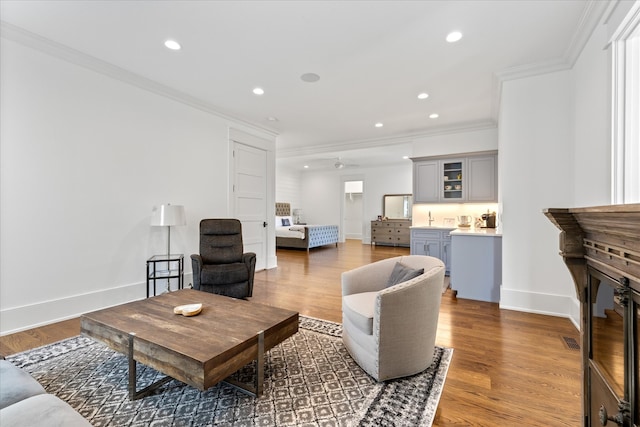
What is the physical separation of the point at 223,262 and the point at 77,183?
1.76 metres

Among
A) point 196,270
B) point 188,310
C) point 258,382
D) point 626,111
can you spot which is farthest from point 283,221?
point 626,111

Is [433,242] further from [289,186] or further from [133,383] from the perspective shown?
[289,186]

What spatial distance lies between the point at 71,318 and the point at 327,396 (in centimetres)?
287

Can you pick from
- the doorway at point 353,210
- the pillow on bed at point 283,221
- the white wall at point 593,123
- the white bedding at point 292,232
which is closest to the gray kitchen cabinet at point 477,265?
the white wall at point 593,123

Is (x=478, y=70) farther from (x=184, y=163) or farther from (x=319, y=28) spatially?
(x=184, y=163)

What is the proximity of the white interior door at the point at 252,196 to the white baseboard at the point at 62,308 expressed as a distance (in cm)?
191

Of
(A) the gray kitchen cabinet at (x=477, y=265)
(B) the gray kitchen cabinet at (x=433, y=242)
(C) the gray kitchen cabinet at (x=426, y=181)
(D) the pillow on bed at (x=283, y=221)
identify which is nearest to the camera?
(A) the gray kitchen cabinet at (x=477, y=265)

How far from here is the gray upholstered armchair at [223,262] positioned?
3.30 metres

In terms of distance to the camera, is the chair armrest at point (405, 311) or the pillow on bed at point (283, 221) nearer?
the chair armrest at point (405, 311)

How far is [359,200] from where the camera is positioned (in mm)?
10875

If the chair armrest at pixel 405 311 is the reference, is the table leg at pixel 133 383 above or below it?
below

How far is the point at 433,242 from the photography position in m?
5.40

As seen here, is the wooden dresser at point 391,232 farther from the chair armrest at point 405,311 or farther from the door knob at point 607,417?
the door knob at point 607,417

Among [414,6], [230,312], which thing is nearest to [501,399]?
[230,312]
